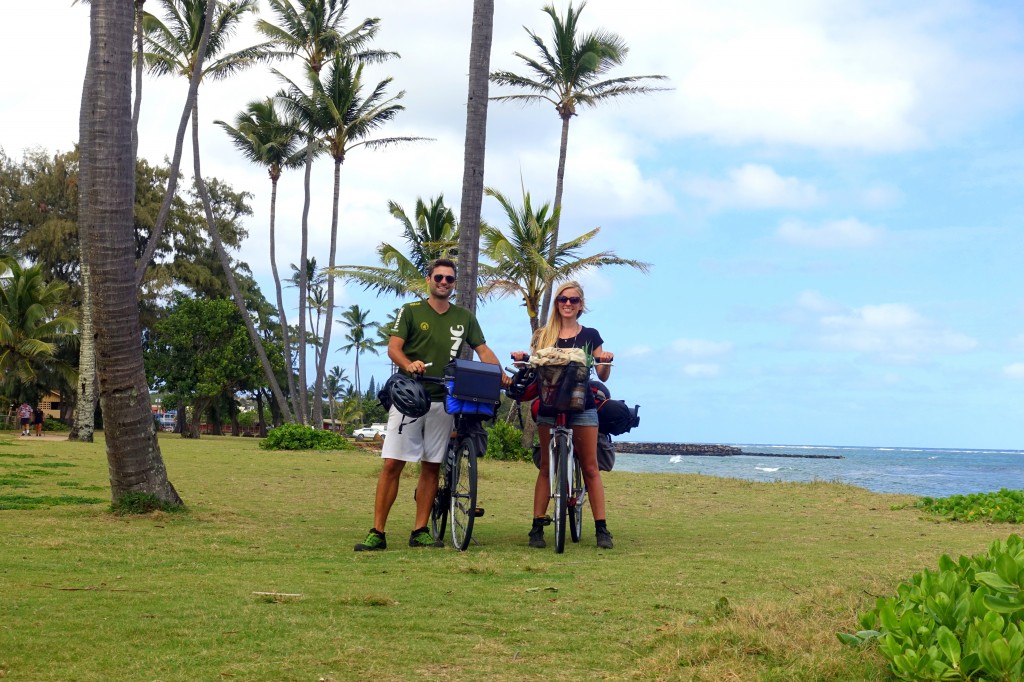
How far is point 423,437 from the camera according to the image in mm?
7113

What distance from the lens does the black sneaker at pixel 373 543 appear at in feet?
23.2

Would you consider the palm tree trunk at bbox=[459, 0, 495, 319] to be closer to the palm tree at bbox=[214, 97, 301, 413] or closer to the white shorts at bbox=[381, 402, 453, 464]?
the white shorts at bbox=[381, 402, 453, 464]

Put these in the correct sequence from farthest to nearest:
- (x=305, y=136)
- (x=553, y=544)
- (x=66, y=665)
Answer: (x=305, y=136) < (x=553, y=544) < (x=66, y=665)

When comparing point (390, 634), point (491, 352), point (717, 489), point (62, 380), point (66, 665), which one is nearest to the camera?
point (66, 665)

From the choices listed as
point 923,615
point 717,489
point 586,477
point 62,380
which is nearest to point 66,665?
point 923,615

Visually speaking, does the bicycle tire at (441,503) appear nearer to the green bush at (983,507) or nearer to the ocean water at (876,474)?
the green bush at (983,507)

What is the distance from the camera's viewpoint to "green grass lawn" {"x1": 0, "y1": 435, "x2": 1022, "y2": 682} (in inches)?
151

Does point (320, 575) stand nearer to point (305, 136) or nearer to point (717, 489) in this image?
point (717, 489)

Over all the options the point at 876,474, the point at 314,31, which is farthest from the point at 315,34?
the point at 876,474

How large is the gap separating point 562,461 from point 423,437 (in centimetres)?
106

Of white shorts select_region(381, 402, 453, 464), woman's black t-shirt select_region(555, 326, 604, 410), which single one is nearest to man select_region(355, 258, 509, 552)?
white shorts select_region(381, 402, 453, 464)

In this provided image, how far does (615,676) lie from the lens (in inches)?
148

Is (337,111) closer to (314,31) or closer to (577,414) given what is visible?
(314,31)

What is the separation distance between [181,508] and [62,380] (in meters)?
42.9
